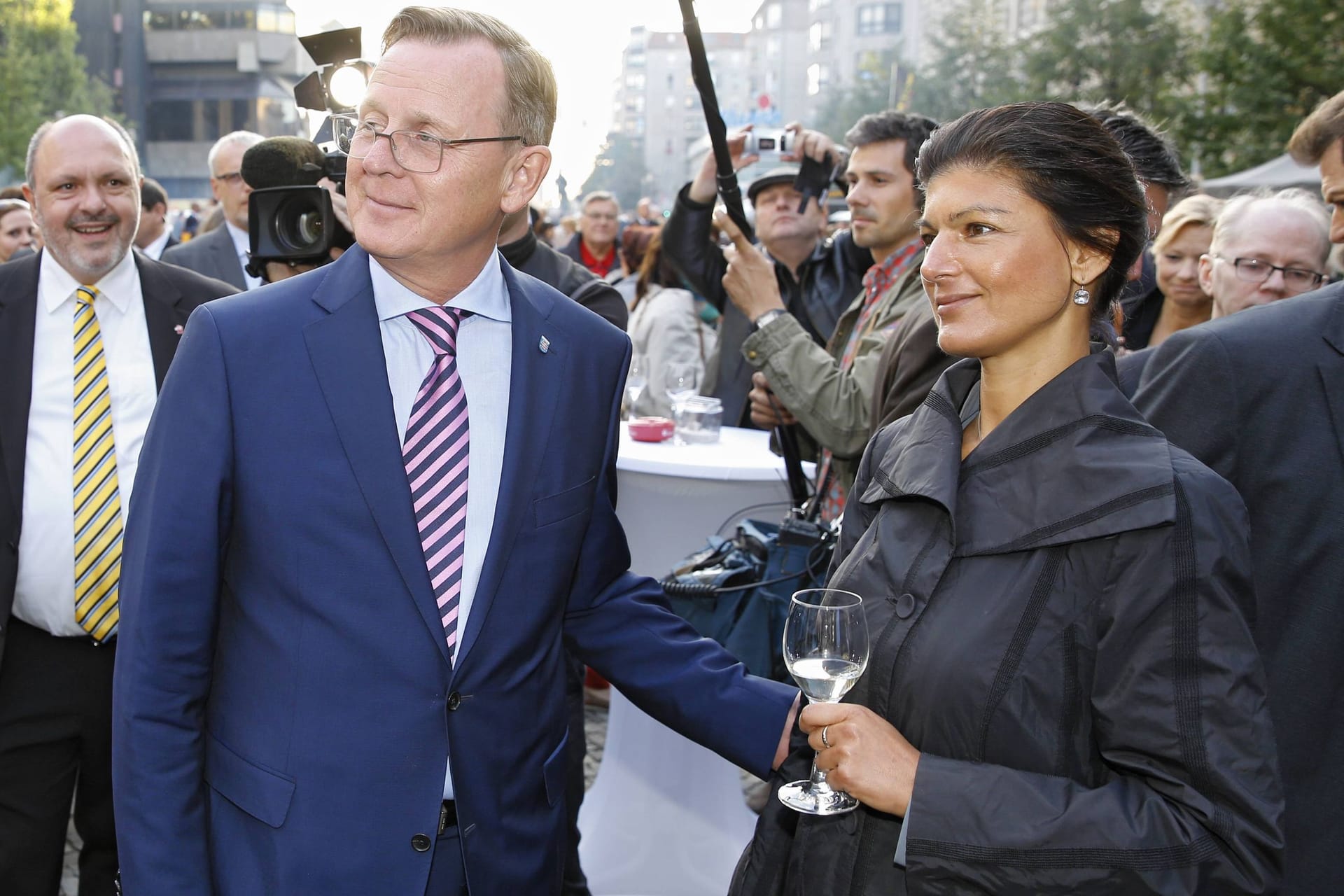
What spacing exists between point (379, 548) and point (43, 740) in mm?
1948

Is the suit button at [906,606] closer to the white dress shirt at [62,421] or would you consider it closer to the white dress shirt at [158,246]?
the white dress shirt at [62,421]

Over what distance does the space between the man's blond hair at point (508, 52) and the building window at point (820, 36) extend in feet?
327

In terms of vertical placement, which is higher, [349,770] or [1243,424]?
[1243,424]

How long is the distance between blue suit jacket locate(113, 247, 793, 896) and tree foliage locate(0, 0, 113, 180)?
3961 centimetres

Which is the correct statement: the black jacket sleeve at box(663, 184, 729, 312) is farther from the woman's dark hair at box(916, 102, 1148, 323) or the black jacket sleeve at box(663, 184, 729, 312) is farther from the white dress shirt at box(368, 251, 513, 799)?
the woman's dark hair at box(916, 102, 1148, 323)

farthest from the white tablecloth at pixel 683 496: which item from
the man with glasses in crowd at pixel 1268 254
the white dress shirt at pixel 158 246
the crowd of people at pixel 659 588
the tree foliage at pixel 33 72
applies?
the tree foliage at pixel 33 72

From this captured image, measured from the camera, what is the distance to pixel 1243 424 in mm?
2439

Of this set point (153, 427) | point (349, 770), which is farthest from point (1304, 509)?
point (153, 427)

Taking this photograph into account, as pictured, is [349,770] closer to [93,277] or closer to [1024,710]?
[1024,710]

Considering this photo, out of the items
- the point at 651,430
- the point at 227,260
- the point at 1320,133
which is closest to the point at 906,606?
the point at 1320,133

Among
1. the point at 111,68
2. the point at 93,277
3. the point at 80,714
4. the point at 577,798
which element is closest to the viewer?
the point at 80,714

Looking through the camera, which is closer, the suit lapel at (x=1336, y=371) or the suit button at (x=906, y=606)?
the suit button at (x=906, y=606)

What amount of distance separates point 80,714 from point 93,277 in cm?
129

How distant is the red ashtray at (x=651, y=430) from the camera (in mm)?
4762
